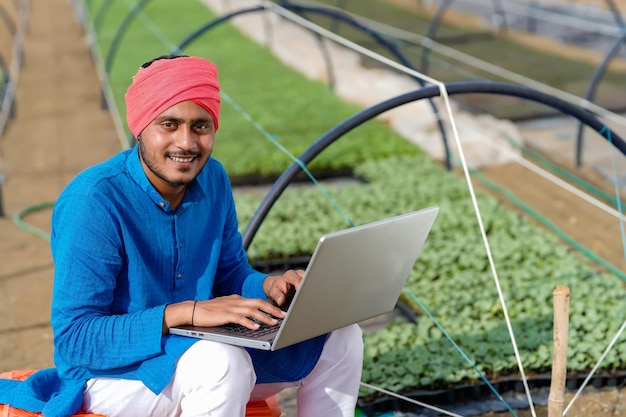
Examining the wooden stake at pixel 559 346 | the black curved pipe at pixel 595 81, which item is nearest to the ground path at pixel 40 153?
the wooden stake at pixel 559 346

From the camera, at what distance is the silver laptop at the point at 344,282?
2344mm

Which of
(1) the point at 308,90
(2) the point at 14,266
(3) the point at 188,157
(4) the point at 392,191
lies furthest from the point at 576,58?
(3) the point at 188,157

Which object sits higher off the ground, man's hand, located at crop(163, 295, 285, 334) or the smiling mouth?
the smiling mouth

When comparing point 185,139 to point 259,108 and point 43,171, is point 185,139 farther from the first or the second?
point 259,108

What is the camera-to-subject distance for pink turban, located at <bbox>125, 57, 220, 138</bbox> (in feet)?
7.99

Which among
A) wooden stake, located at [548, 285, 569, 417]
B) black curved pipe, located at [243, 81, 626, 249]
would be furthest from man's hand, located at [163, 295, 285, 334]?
black curved pipe, located at [243, 81, 626, 249]

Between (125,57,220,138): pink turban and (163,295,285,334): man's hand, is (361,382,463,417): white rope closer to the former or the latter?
(163,295,285,334): man's hand

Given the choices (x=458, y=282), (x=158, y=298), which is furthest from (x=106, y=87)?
(x=158, y=298)

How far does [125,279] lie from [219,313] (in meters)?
0.30

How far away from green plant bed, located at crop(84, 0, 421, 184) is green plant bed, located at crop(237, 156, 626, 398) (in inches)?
18.7

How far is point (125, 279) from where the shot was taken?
2541 mm

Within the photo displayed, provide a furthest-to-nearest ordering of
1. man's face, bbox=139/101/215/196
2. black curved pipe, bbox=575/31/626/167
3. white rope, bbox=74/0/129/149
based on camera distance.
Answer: white rope, bbox=74/0/129/149 → black curved pipe, bbox=575/31/626/167 → man's face, bbox=139/101/215/196

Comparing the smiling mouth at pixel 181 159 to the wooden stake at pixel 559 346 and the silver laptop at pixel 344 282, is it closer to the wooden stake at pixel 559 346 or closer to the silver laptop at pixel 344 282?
the silver laptop at pixel 344 282

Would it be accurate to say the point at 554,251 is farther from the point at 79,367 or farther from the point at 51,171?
the point at 51,171
